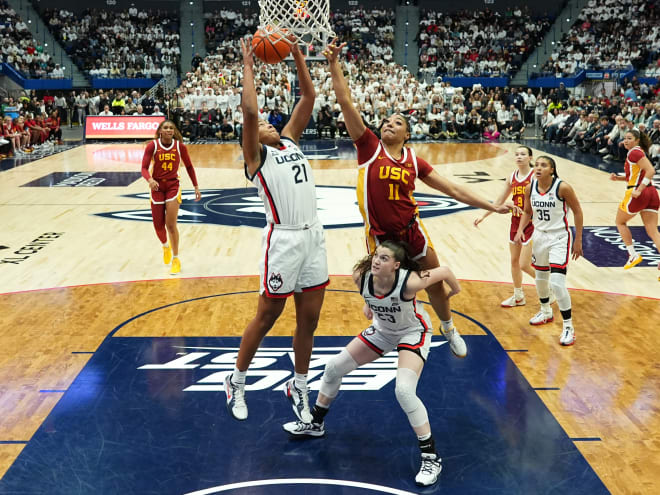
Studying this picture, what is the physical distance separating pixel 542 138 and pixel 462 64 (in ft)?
30.5

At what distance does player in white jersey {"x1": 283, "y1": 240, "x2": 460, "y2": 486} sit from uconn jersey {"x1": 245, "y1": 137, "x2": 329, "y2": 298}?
1.06 ft

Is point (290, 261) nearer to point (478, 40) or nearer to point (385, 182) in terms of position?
point (385, 182)

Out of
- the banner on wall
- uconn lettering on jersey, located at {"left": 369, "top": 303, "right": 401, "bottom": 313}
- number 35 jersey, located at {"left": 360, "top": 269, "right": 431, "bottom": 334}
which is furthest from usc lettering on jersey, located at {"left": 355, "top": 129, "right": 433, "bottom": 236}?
the banner on wall

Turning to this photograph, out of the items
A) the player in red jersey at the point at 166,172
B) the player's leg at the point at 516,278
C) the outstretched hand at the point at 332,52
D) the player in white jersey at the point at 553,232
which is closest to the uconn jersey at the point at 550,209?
the player in white jersey at the point at 553,232

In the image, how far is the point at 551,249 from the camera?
241 inches

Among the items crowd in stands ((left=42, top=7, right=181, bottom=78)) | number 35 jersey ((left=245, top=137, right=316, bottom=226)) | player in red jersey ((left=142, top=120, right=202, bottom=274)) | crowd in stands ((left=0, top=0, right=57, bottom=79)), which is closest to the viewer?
number 35 jersey ((left=245, top=137, right=316, bottom=226))

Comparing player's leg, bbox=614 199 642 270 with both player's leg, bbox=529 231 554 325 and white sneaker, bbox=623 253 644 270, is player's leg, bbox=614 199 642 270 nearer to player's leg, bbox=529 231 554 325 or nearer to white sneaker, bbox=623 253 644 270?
white sneaker, bbox=623 253 644 270

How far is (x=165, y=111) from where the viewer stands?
1000 inches

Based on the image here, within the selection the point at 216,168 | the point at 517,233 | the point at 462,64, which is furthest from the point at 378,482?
the point at 462,64

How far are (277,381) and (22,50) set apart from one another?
1250 inches

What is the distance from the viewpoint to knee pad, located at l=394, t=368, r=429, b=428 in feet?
12.7

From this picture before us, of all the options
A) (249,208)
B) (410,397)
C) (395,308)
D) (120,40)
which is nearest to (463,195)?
(395,308)

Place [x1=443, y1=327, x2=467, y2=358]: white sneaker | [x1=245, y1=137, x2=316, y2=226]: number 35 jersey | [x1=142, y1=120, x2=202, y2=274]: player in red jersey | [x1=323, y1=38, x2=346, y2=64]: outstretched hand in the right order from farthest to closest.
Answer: [x1=142, y1=120, x2=202, y2=274]: player in red jersey < [x1=443, y1=327, x2=467, y2=358]: white sneaker < [x1=323, y1=38, x2=346, y2=64]: outstretched hand < [x1=245, y1=137, x2=316, y2=226]: number 35 jersey

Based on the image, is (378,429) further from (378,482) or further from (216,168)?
(216,168)
